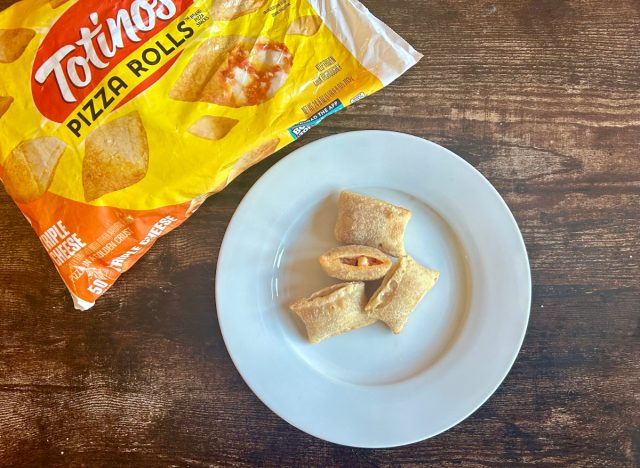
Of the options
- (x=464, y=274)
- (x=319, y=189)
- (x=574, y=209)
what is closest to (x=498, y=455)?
(x=464, y=274)

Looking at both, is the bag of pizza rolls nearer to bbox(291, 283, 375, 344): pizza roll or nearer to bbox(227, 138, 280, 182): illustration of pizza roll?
bbox(227, 138, 280, 182): illustration of pizza roll

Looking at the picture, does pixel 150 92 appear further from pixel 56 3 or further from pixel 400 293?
pixel 400 293

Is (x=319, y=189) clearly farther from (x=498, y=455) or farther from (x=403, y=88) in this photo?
(x=498, y=455)

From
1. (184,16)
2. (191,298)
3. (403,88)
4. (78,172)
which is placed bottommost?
(191,298)

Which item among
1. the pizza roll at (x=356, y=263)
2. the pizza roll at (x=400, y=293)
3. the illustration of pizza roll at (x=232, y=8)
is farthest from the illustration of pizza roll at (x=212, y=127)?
the pizza roll at (x=400, y=293)

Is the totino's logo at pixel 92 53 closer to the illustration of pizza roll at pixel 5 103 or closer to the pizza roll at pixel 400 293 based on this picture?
the illustration of pizza roll at pixel 5 103

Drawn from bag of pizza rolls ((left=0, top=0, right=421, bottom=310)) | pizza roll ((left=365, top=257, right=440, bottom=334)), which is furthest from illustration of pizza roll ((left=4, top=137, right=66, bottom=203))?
pizza roll ((left=365, top=257, right=440, bottom=334))

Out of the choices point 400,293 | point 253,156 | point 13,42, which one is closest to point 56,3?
point 13,42
